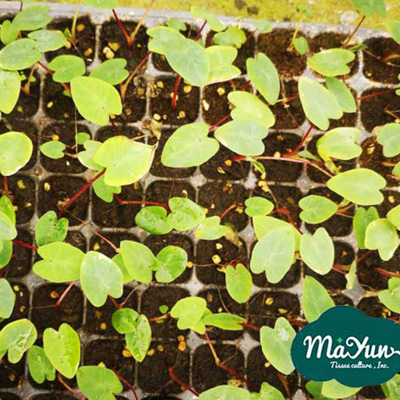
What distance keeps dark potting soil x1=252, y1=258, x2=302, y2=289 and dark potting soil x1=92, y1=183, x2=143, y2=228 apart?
36 cm

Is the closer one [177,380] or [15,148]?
[15,148]

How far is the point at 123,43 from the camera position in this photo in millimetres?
1317

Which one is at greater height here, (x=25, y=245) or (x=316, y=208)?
(x=316, y=208)

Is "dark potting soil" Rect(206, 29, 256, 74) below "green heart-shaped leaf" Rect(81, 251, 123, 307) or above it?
above

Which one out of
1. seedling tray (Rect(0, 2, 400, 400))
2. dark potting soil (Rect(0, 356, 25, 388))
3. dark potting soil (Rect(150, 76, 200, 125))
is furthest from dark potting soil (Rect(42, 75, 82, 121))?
dark potting soil (Rect(0, 356, 25, 388))

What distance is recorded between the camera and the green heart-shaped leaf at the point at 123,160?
1.11 meters

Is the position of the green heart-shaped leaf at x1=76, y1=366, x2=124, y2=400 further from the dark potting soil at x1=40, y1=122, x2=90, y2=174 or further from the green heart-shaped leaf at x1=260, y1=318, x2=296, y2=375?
the dark potting soil at x1=40, y1=122, x2=90, y2=174

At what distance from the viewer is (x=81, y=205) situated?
129 centimetres

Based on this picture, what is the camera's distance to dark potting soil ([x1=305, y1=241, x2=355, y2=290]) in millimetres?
1338

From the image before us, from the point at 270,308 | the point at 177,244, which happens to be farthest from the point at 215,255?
the point at 270,308

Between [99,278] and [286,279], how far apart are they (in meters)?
0.51

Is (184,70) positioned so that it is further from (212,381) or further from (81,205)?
(212,381)

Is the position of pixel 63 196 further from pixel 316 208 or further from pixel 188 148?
pixel 316 208

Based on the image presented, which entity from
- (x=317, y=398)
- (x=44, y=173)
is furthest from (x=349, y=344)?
(x=44, y=173)
